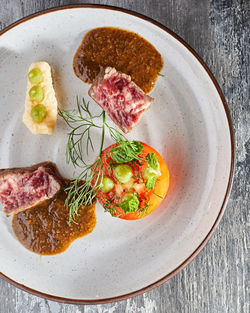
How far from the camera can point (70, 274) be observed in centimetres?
246

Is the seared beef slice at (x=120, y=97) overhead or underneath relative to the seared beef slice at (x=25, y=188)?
overhead

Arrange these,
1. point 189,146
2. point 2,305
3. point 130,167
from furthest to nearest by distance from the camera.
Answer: point 2,305 → point 189,146 → point 130,167

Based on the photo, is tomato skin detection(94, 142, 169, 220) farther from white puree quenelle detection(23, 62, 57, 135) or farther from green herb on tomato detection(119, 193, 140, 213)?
white puree quenelle detection(23, 62, 57, 135)

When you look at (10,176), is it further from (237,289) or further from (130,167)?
(237,289)

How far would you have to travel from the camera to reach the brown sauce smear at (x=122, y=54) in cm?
236

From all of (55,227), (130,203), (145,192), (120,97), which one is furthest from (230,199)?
(55,227)

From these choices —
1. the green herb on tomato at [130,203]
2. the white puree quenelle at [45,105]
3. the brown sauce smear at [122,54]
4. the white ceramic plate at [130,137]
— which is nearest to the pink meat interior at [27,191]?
the white ceramic plate at [130,137]

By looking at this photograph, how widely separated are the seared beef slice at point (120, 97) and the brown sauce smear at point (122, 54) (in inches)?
4.3

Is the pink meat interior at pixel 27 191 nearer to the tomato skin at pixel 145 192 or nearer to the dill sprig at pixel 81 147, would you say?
the dill sprig at pixel 81 147

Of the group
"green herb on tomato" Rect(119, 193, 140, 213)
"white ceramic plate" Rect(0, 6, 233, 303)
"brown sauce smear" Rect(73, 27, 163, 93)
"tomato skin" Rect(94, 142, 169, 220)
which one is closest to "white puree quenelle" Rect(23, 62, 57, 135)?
"white ceramic plate" Rect(0, 6, 233, 303)

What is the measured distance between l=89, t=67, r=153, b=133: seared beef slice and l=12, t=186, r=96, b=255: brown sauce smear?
0.64 metres

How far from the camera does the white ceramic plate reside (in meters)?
2.30

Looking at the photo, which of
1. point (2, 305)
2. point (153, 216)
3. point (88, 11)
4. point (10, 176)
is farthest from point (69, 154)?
point (2, 305)

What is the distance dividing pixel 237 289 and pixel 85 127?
1570 millimetres
